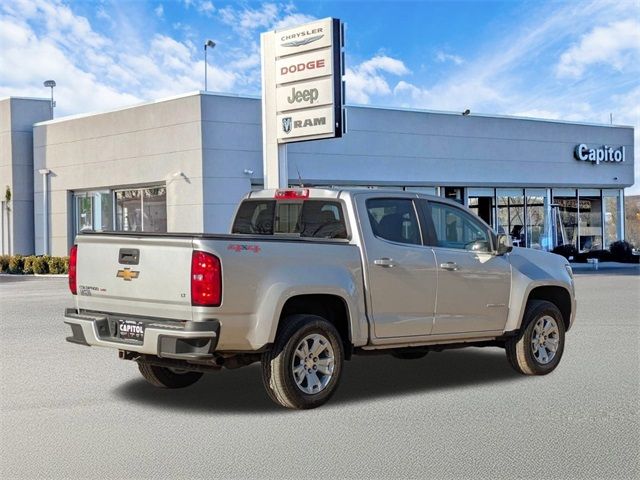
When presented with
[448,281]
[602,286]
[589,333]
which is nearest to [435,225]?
[448,281]

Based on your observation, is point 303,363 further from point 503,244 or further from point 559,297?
point 559,297

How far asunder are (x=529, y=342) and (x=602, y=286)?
555 inches

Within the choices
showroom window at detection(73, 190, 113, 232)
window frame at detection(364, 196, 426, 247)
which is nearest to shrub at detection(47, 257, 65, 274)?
showroom window at detection(73, 190, 113, 232)

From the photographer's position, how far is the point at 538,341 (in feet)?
29.2

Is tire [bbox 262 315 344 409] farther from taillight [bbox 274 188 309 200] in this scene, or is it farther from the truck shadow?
taillight [bbox 274 188 309 200]

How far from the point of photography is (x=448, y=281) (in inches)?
322

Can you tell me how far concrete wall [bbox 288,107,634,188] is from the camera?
104 feet

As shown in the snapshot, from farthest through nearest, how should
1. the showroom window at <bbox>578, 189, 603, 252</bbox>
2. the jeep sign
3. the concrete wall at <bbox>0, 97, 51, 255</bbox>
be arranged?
1. the showroom window at <bbox>578, 189, 603, 252</bbox>
2. the concrete wall at <bbox>0, 97, 51, 255</bbox>
3. the jeep sign

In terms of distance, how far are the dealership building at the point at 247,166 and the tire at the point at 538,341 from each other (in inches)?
804

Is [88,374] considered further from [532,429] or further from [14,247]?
[14,247]

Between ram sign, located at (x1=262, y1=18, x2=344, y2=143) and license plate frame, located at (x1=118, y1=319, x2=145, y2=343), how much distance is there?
1738cm

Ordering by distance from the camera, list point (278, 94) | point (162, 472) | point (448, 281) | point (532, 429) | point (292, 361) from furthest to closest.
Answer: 1. point (278, 94)
2. point (448, 281)
3. point (292, 361)
4. point (532, 429)
5. point (162, 472)

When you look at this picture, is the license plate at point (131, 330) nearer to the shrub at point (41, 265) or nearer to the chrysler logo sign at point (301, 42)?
the chrysler logo sign at point (301, 42)

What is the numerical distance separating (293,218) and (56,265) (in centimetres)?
2450
